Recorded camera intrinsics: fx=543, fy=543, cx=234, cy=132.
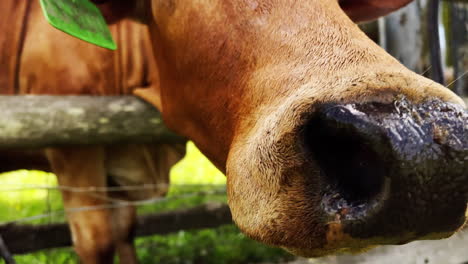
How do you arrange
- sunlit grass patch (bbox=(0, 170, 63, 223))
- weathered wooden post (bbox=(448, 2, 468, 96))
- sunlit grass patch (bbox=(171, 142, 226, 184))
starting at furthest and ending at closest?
sunlit grass patch (bbox=(171, 142, 226, 184))
sunlit grass patch (bbox=(0, 170, 63, 223))
weathered wooden post (bbox=(448, 2, 468, 96))

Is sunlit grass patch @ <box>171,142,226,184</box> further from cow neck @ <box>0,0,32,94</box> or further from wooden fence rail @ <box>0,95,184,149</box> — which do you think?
wooden fence rail @ <box>0,95,184,149</box>

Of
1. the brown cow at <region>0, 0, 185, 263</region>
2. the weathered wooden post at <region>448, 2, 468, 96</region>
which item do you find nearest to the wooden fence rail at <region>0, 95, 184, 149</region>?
the brown cow at <region>0, 0, 185, 263</region>

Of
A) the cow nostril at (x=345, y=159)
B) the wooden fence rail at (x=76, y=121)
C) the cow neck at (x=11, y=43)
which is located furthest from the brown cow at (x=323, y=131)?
the cow neck at (x=11, y=43)

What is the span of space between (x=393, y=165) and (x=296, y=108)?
0.71 ft

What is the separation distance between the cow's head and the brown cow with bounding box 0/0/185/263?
2.98 ft

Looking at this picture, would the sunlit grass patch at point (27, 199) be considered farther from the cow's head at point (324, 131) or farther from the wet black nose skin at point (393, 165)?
the wet black nose skin at point (393, 165)

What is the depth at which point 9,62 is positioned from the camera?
2.37m

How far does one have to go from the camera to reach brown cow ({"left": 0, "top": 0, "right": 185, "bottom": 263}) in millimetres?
2275

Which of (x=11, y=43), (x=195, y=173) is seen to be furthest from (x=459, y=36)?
(x=195, y=173)

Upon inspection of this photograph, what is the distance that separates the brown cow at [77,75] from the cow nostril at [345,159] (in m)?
1.30

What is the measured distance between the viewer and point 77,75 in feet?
7.49

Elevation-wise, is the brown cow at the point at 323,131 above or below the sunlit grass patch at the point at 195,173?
above

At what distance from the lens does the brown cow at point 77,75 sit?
228 centimetres

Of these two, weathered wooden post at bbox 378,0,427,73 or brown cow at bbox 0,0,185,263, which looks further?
weathered wooden post at bbox 378,0,427,73
